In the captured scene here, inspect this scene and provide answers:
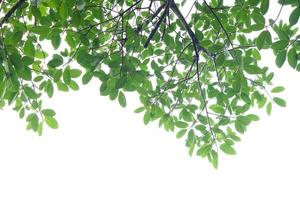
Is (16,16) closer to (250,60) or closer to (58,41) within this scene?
(58,41)

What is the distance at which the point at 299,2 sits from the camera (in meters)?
1.93

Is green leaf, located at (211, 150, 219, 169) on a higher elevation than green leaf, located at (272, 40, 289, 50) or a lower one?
lower

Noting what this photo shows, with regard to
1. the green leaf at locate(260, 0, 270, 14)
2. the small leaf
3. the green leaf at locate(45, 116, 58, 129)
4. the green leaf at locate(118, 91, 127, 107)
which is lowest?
the green leaf at locate(45, 116, 58, 129)

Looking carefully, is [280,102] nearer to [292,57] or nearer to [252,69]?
[252,69]

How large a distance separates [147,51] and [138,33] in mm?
411

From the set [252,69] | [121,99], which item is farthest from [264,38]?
[121,99]

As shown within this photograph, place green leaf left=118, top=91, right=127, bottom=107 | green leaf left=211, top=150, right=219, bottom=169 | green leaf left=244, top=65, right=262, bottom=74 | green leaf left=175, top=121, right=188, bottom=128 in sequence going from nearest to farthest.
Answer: green leaf left=244, top=65, right=262, bottom=74
green leaf left=118, top=91, right=127, bottom=107
green leaf left=211, top=150, right=219, bottom=169
green leaf left=175, top=121, right=188, bottom=128

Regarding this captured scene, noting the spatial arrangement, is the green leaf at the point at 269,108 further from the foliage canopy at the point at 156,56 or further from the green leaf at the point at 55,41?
the green leaf at the point at 55,41

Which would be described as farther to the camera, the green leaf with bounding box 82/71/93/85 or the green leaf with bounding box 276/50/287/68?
the green leaf with bounding box 82/71/93/85

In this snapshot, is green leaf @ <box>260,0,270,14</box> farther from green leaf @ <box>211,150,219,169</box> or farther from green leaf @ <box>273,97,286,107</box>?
green leaf @ <box>211,150,219,169</box>

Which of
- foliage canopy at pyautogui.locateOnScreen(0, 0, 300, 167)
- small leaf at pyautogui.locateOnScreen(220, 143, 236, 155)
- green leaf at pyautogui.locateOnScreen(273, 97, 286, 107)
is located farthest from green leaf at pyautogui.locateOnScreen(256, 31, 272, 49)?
small leaf at pyautogui.locateOnScreen(220, 143, 236, 155)

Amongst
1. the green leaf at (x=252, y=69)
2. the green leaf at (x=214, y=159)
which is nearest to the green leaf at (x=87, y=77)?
the green leaf at (x=252, y=69)

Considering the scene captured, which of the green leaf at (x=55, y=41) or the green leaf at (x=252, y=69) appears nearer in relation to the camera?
the green leaf at (x=55, y=41)

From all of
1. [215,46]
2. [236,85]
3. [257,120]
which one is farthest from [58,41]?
[257,120]
